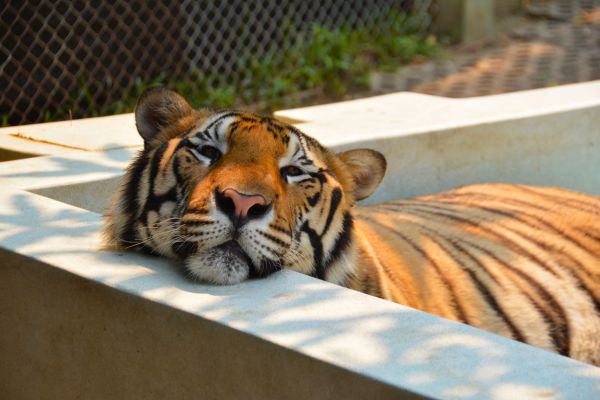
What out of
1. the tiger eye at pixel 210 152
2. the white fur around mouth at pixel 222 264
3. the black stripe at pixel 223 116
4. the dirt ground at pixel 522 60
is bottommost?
the dirt ground at pixel 522 60

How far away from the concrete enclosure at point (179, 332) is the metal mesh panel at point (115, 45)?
238 cm

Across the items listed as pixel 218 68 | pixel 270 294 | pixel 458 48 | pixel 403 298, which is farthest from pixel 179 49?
pixel 270 294

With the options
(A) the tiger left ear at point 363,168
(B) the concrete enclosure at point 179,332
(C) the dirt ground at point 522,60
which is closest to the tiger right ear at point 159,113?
(B) the concrete enclosure at point 179,332

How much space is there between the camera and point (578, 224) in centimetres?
421

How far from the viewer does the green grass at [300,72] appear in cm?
734

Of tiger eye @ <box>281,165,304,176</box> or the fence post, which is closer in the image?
tiger eye @ <box>281,165,304,176</box>

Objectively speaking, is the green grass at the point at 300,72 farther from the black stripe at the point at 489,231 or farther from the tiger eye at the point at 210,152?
the tiger eye at the point at 210,152

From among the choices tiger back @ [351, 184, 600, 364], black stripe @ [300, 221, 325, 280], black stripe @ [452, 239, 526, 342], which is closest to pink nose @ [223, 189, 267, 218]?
black stripe @ [300, 221, 325, 280]

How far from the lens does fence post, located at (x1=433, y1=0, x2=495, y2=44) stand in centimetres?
1012

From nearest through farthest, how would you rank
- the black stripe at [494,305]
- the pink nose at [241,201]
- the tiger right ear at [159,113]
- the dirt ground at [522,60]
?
the pink nose at [241,201] → the tiger right ear at [159,113] → the black stripe at [494,305] → the dirt ground at [522,60]

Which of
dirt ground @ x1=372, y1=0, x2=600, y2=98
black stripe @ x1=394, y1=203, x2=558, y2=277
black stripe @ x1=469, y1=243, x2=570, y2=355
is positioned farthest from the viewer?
dirt ground @ x1=372, y1=0, x2=600, y2=98

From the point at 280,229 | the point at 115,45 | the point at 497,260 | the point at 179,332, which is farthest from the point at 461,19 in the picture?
the point at 179,332

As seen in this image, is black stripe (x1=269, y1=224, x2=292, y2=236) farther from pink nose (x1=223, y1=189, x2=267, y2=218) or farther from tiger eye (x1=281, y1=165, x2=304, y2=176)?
tiger eye (x1=281, y1=165, x2=304, y2=176)

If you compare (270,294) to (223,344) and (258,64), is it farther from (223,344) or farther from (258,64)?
(258,64)
